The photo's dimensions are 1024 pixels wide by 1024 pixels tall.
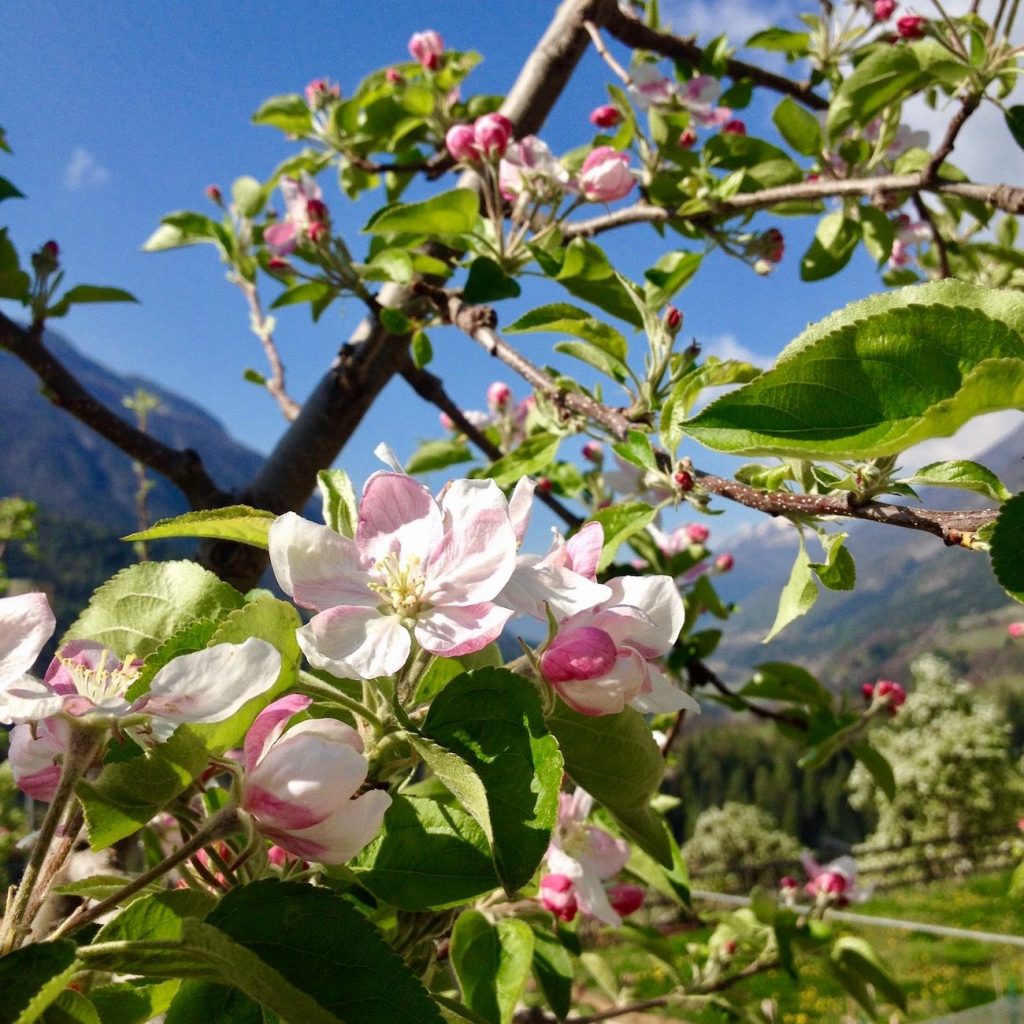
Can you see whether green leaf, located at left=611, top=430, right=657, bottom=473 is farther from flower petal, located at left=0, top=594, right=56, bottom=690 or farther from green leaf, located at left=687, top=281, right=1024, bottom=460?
flower petal, located at left=0, top=594, right=56, bottom=690

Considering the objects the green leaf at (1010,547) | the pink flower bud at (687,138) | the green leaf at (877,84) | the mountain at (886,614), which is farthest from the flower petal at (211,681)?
the mountain at (886,614)

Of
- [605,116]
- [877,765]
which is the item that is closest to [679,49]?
[605,116]

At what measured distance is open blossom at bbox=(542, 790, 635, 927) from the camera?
3.21 feet

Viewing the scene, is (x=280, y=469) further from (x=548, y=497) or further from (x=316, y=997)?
(x=316, y=997)

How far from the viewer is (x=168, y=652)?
0.53 metres

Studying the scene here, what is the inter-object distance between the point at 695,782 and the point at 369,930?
1937 inches

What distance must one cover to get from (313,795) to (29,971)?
14cm

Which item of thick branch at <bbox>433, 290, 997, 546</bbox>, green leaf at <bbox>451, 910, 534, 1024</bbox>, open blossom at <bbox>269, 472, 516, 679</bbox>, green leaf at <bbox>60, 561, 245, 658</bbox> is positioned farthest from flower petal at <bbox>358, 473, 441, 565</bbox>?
green leaf at <bbox>451, 910, 534, 1024</bbox>

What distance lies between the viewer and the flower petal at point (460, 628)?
0.54 meters

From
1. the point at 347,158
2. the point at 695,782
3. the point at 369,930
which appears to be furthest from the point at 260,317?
the point at 695,782

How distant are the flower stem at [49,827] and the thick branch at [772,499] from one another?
1.89 feet

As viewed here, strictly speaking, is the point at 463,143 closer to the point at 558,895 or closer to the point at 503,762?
the point at 558,895

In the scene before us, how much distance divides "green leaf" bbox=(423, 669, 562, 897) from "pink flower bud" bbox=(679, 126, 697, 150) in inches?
69.9

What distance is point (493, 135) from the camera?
1598 mm
